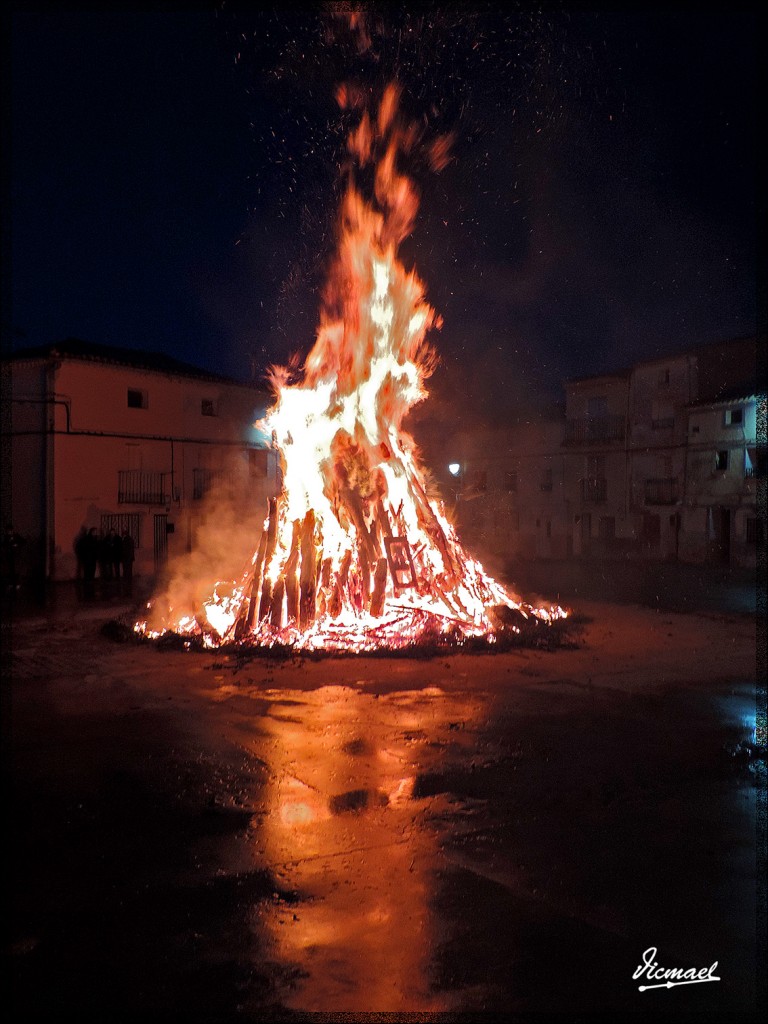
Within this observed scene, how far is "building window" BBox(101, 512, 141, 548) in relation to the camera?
88.2ft

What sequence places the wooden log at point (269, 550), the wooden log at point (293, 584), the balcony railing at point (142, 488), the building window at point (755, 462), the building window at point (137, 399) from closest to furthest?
the wooden log at point (293, 584) < the wooden log at point (269, 550) < the balcony railing at point (142, 488) < the building window at point (137, 399) < the building window at point (755, 462)

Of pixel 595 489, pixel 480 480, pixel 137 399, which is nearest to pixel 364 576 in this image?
pixel 137 399

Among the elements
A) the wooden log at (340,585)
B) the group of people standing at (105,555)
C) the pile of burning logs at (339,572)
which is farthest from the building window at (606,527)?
the wooden log at (340,585)

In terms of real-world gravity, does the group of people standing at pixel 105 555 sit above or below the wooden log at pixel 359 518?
below

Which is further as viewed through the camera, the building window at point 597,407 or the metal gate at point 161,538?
the building window at point 597,407

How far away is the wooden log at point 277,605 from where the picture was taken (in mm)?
12680

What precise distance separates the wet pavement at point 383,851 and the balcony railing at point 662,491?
92.1 ft

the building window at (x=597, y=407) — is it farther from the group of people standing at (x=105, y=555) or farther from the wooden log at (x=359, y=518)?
the wooden log at (x=359, y=518)

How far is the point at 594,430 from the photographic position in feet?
128

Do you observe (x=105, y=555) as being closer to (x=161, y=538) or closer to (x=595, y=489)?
(x=161, y=538)

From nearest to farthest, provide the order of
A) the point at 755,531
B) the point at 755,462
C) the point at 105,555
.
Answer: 1. the point at 105,555
2. the point at 755,531
3. the point at 755,462

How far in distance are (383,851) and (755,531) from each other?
3054 cm

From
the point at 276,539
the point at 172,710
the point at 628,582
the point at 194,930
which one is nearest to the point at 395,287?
the point at 276,539

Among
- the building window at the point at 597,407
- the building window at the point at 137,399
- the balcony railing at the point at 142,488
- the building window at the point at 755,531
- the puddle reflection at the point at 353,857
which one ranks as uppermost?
the building window at the point at 597,407
